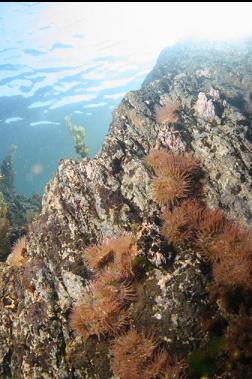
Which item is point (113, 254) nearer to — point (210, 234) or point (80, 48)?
point (210, 234)

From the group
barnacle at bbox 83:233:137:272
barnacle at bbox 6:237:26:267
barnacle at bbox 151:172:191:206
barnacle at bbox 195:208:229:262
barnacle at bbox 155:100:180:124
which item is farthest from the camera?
barnacle at bbox 155:100:180:124

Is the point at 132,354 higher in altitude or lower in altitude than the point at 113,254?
lower

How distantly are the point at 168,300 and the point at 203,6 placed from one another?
2332 cm

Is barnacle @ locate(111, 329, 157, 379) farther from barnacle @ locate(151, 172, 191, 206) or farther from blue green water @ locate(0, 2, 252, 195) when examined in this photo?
blue green water @ locate(0, 2, 252, 195)

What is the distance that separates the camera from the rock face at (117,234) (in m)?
5.37

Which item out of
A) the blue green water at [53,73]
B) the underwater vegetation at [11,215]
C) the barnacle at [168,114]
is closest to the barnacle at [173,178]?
the barnacle at [168,114]

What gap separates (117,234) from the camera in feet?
21.5

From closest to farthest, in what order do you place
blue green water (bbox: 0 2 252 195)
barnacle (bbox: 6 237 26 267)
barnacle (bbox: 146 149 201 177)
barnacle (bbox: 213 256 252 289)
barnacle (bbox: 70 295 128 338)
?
barnacle (bbox: 213 256 252 289)
barnacle (bbox: 70 295 128 338)
barnacle (bbox: 146 149 201 177)
barnacle (bbox: 6 237 26 267)
blue green water (bbox: 0 2 252 195)

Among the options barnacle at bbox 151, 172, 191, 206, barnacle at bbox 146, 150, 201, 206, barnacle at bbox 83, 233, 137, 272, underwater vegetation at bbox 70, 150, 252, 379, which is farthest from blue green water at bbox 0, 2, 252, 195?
barnacle at bbox 83, 233, 137, 272

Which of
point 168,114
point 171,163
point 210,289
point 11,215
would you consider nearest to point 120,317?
point 210,289

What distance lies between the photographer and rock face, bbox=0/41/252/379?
5.37 meters

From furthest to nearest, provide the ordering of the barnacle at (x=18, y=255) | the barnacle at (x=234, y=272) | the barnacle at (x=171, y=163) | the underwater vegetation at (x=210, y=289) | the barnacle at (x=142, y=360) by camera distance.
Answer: the barnacle at (x=18, y=255)
the barnacle at (x=171, y=163)
the barnacle at (x=234, y=272)
the underwater vegetation at (x=210, y=289)
the barnacle at (x=142, y=360)

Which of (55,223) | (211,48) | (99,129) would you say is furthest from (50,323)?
(99,129)

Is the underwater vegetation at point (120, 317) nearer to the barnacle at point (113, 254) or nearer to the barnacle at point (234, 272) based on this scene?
the barnacle at point (113, 254)
